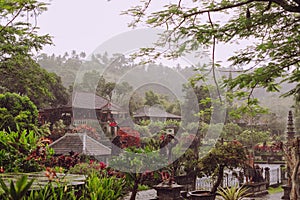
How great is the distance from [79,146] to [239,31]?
19.4 ft

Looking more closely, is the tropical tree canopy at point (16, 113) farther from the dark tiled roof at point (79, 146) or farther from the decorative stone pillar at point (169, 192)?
the decorative stone pillar at point (169, 192)

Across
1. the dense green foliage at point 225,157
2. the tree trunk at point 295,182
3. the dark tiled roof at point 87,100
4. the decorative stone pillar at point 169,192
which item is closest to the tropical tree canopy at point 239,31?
the tree trunk at point 295,182

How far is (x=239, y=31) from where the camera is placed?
12.8 feet

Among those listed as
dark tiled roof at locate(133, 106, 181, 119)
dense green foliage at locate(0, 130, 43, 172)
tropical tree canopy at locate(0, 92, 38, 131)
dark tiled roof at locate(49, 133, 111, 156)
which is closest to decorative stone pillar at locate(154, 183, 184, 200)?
dense green foliage at locate(0, 130, 43, 172)

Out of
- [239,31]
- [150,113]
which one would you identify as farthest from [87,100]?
[239,31]

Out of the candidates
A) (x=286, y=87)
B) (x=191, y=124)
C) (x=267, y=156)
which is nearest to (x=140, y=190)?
(x=191, y=124)

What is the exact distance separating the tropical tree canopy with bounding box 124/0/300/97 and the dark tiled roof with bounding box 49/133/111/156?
510 centimetres

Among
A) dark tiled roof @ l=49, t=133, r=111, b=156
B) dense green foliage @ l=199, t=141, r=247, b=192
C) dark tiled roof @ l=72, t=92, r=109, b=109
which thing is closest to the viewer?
dense green foliage @ l=199, t=141, r=247, b=192

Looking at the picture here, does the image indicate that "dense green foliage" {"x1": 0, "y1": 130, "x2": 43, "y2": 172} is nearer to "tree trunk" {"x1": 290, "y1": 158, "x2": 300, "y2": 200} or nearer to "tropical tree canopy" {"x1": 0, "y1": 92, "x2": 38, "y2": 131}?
"tree trunk" {"x1": 290, "y1": 158, "x2": 300, "y2": 200}

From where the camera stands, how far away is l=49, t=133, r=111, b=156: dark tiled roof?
28.9 ft

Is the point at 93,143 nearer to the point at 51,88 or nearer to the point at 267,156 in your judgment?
the point at 51,88

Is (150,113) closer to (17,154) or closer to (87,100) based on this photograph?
(87,100)

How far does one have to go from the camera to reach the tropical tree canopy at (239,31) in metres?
3.81

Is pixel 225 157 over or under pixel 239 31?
under
